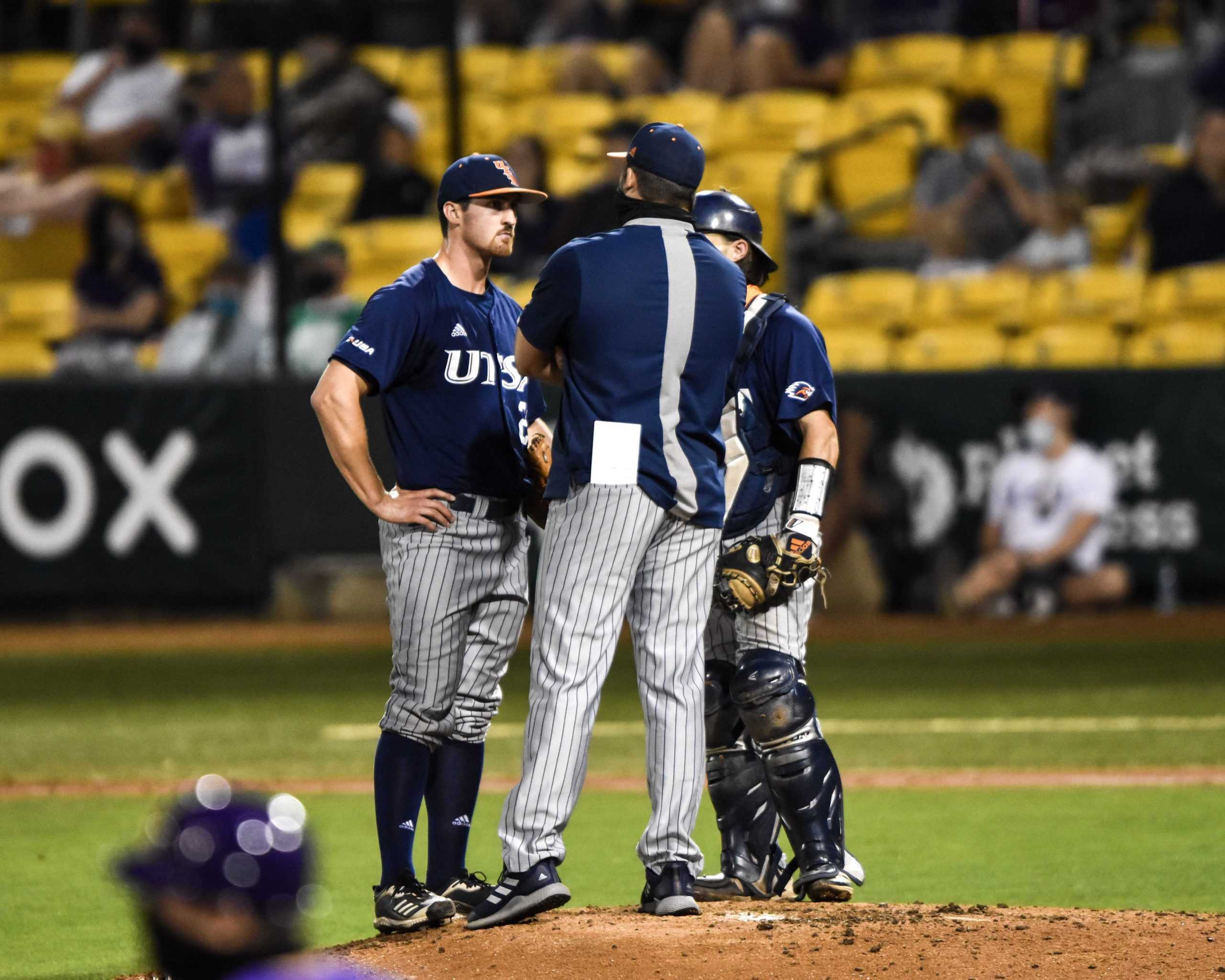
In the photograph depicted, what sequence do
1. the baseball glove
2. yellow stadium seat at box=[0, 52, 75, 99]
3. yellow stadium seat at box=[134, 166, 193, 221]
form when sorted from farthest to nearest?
yellow stadium seat at box=[0, 52, 75, 99] < yellow stadium seat at box=[134, 166, 193, 221] < the baseball glove

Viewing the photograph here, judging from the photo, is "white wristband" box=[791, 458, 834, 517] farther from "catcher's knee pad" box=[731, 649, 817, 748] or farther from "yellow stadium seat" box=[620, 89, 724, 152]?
"yellow stadium seat" box=[620, 89, 724, 152]

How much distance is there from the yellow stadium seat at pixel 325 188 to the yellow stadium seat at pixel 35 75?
2932mm

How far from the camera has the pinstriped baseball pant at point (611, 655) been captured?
15.1ft

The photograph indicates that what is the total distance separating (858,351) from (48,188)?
7118 millimetres

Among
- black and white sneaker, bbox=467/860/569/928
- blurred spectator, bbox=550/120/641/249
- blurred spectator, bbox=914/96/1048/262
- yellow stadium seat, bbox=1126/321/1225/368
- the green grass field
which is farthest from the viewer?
blurred spectator, bbox=914/96/1048/262

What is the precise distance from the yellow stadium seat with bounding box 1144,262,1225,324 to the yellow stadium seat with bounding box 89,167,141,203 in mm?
8623

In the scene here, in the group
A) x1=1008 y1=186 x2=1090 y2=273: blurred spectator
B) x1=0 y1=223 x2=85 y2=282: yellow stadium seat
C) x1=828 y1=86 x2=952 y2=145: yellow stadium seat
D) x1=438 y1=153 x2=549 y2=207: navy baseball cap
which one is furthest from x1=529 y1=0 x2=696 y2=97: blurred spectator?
x1=438 y1=153 x2=549 y2=207: navy baseball cap

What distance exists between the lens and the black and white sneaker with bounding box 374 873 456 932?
484 cm

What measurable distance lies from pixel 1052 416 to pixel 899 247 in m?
2.66

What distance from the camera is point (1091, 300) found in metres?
14.2

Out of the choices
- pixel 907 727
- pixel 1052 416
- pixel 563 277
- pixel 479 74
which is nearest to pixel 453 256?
pixel 563 277

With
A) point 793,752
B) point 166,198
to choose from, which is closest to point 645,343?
point 793,752

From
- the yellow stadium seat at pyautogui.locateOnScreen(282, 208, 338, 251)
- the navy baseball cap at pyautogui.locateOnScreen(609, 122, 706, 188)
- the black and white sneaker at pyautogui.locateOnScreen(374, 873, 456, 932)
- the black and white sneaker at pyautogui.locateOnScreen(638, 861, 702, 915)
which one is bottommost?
the black and white sneaker at pyautogui.locateOnScreen(374, 873, 456, 932)

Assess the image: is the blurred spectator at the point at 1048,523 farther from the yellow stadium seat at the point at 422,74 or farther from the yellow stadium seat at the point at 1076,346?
the yellow stadium seat at the point at 422,74
